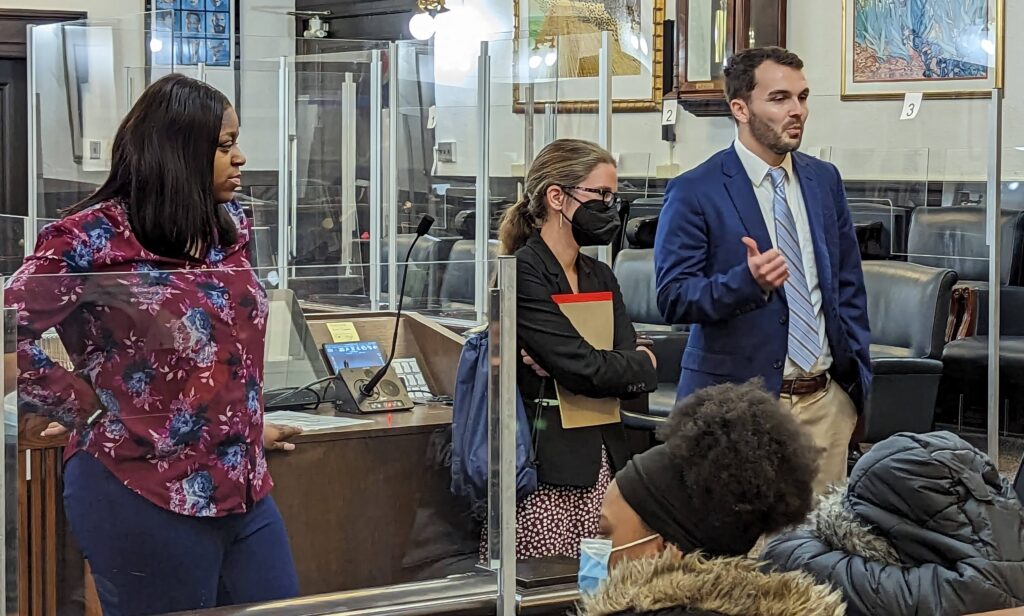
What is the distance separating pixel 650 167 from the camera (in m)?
8.60

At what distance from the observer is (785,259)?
2879mm

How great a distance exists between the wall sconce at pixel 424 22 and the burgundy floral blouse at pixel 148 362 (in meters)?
8.07

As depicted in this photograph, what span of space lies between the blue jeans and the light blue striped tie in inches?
51.8

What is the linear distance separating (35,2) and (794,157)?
6651 mm

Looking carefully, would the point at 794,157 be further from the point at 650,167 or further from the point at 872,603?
the point at 650,167

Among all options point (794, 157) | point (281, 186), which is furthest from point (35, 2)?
point (794, 157)

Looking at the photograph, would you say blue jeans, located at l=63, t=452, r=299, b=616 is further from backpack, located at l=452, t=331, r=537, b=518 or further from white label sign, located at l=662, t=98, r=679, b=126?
white label sign, located at l=662, t=98, r=679, b=126

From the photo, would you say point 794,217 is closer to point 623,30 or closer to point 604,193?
point 604,193

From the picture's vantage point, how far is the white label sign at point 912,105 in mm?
5840

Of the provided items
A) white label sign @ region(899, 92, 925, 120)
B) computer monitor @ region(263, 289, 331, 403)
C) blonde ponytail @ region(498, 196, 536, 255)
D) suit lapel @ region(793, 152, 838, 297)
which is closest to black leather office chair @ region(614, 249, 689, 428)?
white label sign @ region(899, 92, 925, 120)

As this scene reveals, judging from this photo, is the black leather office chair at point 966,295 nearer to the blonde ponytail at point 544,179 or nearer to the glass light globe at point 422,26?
the blonde ponytail at point 544,179

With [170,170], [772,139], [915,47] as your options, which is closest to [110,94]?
[915,47]

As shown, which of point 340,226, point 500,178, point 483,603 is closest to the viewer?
point 483,603

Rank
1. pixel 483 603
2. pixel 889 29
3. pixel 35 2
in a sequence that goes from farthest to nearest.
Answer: pixel 35 2 → pixel 889 29 → pixel 483 603
